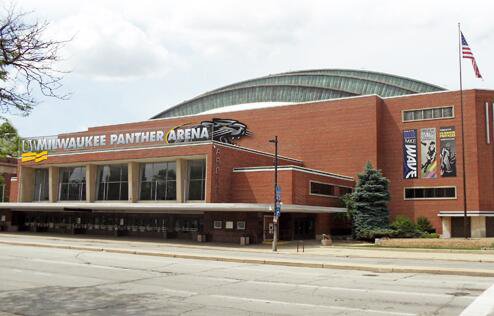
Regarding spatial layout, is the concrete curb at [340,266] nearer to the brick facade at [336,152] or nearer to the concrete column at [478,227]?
the brick facade at [336,152]

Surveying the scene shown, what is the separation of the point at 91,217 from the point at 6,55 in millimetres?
43970

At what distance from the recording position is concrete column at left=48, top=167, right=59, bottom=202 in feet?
171

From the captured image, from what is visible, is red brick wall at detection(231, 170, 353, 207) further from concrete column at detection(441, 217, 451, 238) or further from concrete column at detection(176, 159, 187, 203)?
concrete column at detection(441, 217, 451, 238)

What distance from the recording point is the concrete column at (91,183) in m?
49.4

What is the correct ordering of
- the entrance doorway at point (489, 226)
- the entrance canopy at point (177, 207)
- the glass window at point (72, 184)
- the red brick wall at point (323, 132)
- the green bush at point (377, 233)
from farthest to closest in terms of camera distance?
the red brick wall at point (323, 132) → the glass window at point (72, 184) → the entrance doorway at point (489, 226) → the green bush at point (377, 233) → the entrance canopy at point (177, 207)

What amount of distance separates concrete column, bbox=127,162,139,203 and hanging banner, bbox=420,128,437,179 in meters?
26.8

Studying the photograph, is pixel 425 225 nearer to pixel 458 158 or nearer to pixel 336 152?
pixel 458 158

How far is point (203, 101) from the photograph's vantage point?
83812 millimetres

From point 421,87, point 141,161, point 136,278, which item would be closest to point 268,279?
point 136,278

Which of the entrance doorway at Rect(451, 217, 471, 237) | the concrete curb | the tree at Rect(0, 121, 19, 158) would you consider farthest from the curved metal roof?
the tree at Rect(0, 121, 19, 158)

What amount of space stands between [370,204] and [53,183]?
101 ft

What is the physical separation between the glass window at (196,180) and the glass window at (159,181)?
1.39 meters

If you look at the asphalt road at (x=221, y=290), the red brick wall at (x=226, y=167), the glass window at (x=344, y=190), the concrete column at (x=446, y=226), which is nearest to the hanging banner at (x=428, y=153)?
the concrete column at (x=446, y=226)

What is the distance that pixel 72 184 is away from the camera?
51812 millimetres
